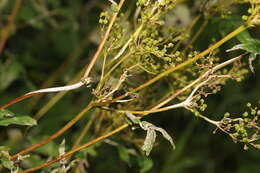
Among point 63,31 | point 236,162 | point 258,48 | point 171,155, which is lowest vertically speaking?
point 236,162

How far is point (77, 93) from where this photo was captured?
3150 mm

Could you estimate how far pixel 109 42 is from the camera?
1.14 m

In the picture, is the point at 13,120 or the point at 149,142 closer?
the point at 149,142

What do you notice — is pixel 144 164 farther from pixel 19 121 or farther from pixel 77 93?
pixel 77 93

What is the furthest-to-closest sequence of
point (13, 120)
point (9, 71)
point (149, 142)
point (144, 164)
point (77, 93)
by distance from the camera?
point (77, 93), point (9, 71), point (144, 164), point (13, 120), point (149, 142)

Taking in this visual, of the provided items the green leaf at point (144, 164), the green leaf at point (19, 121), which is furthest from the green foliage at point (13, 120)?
the green leaf at point (144, 164)

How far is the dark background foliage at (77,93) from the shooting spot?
7.86ft

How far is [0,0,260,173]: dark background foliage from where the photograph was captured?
2.39 meters

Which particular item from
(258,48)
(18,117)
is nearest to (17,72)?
(18,117)

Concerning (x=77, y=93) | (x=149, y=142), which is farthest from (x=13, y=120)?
(x=77, y=93)

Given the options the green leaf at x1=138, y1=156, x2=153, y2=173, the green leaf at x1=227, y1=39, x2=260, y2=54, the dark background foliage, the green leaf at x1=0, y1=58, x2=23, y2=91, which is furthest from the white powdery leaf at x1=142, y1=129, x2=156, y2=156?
the green leaf at x1=0, y1=58, x2=23, y2=91

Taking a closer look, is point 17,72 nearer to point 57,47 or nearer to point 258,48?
point 57,47

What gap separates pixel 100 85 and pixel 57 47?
95.0 inches

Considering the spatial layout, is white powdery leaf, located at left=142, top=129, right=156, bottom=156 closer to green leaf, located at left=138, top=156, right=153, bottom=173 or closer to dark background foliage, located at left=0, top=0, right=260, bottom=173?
green leaf, located at left=138, top=156, right=153, bottom=173
